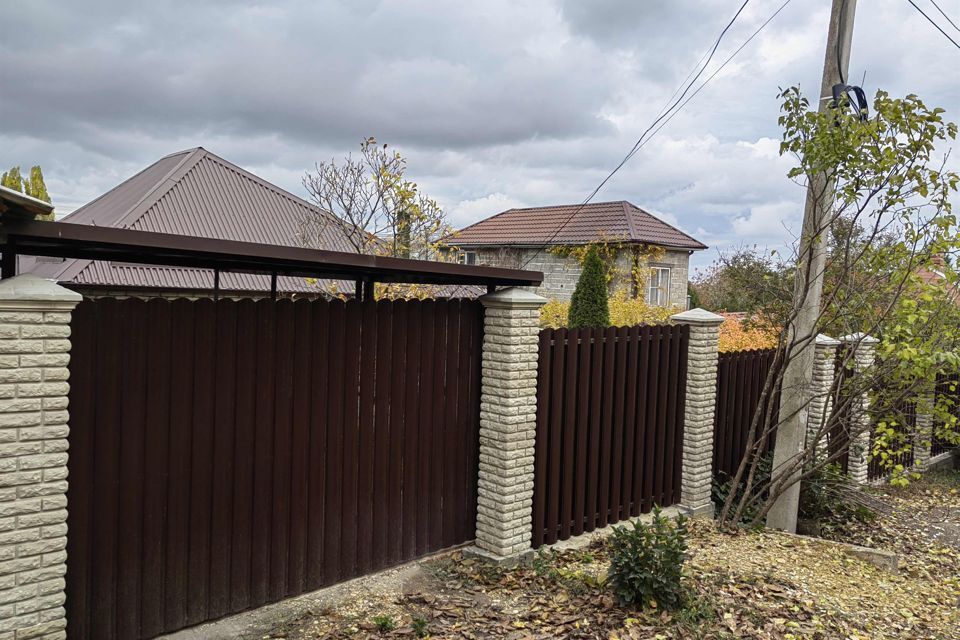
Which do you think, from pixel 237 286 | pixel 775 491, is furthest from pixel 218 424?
pixel 237 286

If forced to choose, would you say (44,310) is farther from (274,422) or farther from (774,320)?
(774,320)

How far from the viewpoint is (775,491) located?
310 inches

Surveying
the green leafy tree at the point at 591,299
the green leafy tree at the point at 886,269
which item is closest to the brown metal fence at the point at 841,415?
the green leafy tree at the point at 886,269

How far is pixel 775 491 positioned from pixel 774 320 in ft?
25.5

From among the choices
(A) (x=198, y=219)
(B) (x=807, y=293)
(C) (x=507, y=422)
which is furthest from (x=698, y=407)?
(A) (x=198, y=219)

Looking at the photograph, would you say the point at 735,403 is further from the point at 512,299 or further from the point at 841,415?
the point at 512,299

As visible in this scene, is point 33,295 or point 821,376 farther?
point 821,376

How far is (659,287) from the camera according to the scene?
81.5 ft

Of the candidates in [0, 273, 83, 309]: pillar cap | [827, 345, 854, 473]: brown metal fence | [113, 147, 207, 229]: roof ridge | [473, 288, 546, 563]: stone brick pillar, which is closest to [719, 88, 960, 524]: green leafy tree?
[827, 345, 854, 473]: brown metal fence

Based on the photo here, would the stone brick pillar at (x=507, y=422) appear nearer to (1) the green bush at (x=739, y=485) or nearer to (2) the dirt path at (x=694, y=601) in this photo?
(2) the dirt path at (x=694, y=601)

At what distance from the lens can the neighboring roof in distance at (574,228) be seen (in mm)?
24859

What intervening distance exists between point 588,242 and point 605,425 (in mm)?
18171

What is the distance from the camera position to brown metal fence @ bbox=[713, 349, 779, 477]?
8.96 metres

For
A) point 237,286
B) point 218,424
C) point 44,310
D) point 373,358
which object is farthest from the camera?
point 237,286
